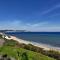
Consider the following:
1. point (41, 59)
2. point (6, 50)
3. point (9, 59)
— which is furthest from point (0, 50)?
point (41, 59)

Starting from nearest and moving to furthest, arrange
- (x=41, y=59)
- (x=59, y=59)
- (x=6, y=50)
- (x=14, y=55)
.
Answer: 1. (x=41, y=59)
2. (x=14, y=55)
3. (x=6, y=50)
4. (x=59, y=59)

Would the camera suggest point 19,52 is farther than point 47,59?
Yes

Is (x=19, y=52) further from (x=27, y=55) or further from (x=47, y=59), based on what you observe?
(x=47, y=59)

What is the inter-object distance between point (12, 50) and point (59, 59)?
1951 millimetres

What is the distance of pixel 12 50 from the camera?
21.8 feet

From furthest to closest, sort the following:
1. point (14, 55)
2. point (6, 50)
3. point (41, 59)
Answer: point (6, 50)
point (14, 55)
point (41, 59)

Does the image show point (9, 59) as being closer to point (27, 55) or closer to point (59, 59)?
point (27, 55)

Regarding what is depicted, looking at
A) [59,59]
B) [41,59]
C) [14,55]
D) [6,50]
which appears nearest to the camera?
[41,59]

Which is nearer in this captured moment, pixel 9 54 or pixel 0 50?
pixel 9 54

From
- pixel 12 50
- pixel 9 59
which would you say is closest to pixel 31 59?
pixel 9 59

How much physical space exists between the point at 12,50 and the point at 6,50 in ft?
0.75

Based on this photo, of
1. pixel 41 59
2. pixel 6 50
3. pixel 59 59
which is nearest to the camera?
pixel 41 59

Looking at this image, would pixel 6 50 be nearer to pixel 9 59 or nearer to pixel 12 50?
pixel 12 50

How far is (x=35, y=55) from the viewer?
5.93m
